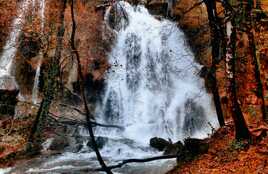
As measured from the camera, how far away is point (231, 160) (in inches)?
503

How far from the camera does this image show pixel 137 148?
1961cm

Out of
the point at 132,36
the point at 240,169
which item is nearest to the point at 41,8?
the point at 132,36

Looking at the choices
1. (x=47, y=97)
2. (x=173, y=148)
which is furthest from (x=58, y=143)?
(x=173, y=148)

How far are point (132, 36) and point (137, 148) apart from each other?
839 centimetres

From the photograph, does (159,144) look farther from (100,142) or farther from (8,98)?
(8,98)

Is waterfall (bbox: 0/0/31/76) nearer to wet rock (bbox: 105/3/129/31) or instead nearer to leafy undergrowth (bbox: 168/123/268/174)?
wet rock (bbox: 105/3/129/31)

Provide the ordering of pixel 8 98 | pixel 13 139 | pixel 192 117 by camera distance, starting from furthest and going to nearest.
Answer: pixel 192 117, pixel 8 98, pixel 13 139

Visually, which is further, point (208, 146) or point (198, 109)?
point (198, 109)

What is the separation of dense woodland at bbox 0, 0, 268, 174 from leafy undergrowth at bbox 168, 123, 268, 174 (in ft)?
0.10

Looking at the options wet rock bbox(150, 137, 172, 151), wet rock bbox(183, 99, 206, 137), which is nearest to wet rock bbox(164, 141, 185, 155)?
wet rock bbox(150, 137, 172, 151)

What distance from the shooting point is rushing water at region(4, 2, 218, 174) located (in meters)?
21.7

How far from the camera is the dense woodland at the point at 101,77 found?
43.5 ft

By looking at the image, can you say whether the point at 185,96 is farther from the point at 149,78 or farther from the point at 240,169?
the point at 240,169

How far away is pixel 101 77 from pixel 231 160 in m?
12.8
